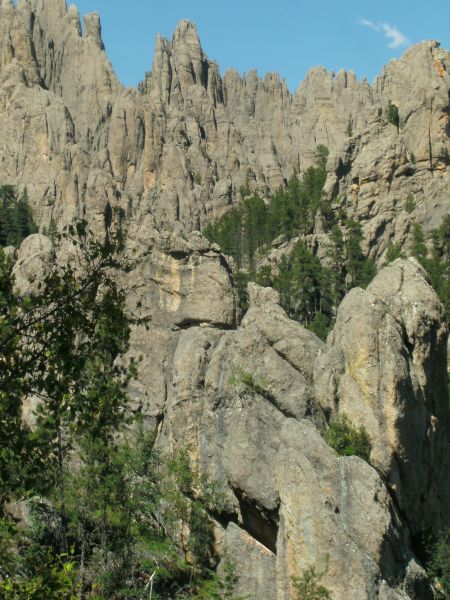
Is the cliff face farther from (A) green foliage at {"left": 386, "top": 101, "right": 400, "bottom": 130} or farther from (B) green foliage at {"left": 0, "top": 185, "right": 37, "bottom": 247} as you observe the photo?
(B) green foliage at {"left": 0, "top": 185, "right": 37, "bottom": 247}

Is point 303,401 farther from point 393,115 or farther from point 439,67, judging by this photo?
point 439,67

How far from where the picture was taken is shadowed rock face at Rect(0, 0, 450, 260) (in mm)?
86812

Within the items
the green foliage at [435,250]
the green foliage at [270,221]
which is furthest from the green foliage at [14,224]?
the green foliage at [435,250]

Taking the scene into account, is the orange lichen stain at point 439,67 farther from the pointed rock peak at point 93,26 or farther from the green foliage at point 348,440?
the pointed rock peak at point 93,26

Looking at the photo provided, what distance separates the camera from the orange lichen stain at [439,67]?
95.8m

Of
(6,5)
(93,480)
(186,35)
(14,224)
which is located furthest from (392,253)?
(186,35)

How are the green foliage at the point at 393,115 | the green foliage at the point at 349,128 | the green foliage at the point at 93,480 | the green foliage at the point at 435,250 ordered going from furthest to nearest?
the green foliage at the point at 349,128, the green foliage at the point at 393,115, the green foliage at the point at 435,250, the green foliage at the point at 93,480

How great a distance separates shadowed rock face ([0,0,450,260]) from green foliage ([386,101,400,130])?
155 centimetres

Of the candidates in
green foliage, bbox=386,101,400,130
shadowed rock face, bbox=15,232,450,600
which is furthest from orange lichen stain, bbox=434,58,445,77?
shadowed rock face, bbox=15,232,450,600

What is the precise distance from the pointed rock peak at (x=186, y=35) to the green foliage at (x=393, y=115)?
2715 inches

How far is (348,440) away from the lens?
26469 mm

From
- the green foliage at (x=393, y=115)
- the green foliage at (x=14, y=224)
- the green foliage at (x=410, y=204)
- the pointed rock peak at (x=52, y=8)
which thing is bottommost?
the green foliage at (x=14, y=224)

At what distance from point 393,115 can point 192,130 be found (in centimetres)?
4319

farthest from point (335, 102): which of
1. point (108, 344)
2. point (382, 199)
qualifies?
point (108, 344)
